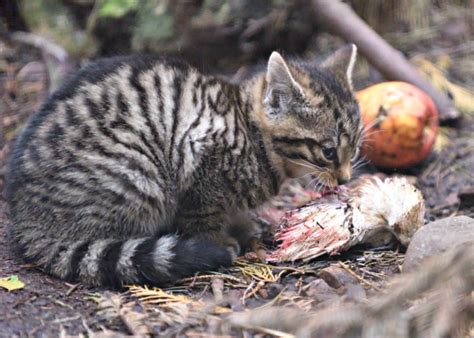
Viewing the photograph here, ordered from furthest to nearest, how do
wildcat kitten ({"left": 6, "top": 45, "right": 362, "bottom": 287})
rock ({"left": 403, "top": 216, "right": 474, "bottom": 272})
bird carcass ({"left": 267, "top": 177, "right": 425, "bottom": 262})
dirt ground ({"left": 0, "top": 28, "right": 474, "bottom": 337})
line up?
1. bird carcass ({"left": 267, "top": 177, "right": 425, "bottom": 262})
2. wildcat kitten ({"left": 6, "top": 45, "right": 362, "bottom": 287})
3. rock ({"left": 403, "top": 216, "right": 474, "bottom": 272})
4. dirt ground ({"left": 0, "top": 28, "right": 474, "bottom": 337})

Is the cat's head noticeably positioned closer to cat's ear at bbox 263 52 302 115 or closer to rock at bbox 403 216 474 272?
cat's ear at bbox 263 52 302 115

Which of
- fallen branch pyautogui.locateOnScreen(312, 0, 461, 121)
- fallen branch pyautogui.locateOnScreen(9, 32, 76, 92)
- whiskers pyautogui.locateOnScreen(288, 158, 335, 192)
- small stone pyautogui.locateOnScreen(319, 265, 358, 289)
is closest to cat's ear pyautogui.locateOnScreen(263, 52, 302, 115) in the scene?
whiskers pyautogui.locateOnScreen(288, 158, 335, 192)

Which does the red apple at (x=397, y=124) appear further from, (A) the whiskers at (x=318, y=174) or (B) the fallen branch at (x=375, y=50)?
(A) the whiskers at (x=318, y=174)

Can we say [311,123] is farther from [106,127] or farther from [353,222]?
[106,127]

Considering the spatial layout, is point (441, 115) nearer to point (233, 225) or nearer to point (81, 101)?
point (233, 225)

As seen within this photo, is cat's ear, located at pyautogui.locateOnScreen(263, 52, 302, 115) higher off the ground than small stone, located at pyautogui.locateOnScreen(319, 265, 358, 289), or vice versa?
cat's ear, located at pyautogui.locateOnScreen(263, 52, 302, 115)

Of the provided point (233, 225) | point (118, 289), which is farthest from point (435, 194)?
point (118, 289)
